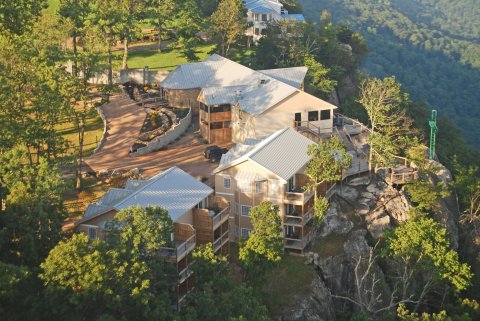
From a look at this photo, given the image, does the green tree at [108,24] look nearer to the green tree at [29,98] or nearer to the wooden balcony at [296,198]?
the green tree at [29,98]

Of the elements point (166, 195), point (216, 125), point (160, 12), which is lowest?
point (216, 125)

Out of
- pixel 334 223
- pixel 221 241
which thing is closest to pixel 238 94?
pixel 334 223

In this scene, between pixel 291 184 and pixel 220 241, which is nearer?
pixel 220 241

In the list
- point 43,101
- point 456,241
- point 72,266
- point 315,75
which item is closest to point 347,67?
point 315,75

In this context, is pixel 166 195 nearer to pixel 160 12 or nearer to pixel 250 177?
pixel 250 177

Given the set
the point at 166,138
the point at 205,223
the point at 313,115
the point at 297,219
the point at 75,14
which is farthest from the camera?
the point at 75,14

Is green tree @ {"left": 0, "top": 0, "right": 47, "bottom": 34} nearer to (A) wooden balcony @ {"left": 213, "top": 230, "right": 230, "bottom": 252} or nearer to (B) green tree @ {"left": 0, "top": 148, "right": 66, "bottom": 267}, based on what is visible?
(B) green tree @ {"left": 0, "top": 148, "right": 66, "bottom": 267}

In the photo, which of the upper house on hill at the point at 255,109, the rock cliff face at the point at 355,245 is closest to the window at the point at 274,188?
the rock cliff face at the point at 355,245
